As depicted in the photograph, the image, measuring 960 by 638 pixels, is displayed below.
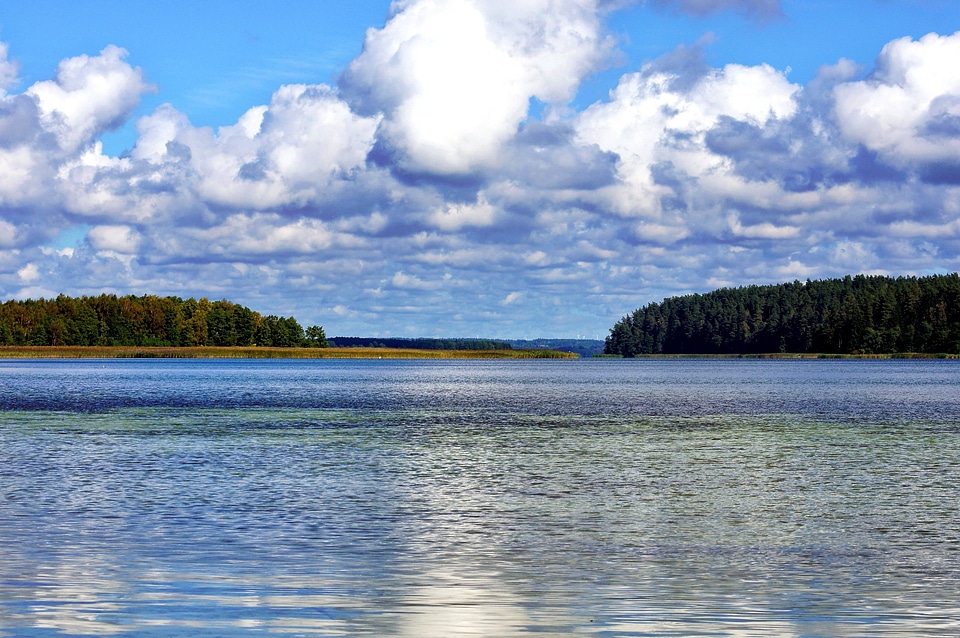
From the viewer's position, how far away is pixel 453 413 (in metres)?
66.6

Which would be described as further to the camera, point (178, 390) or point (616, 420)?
point (178, 390)

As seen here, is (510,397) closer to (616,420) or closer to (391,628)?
(616,420)

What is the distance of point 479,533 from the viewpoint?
2191 cm

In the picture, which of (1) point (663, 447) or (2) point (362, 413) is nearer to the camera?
(1) point (663, 447)

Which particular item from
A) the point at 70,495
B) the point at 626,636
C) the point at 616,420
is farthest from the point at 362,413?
the point at 626,636

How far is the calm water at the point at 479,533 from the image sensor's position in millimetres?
14695

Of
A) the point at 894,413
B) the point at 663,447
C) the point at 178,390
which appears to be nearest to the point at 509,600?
the point at 663,447

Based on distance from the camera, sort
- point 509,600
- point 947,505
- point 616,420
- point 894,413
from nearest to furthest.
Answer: point 509,600 < point 947,505 < point 616,420 < point 894,413

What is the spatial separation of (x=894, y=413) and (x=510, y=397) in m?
34.4

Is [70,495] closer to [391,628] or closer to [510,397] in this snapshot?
[391,628]

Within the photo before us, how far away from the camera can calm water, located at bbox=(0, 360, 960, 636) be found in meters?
14.7

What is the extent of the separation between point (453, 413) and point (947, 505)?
42719 millimetres

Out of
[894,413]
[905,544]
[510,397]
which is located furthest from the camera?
[510,397]

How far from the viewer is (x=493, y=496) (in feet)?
90.9
